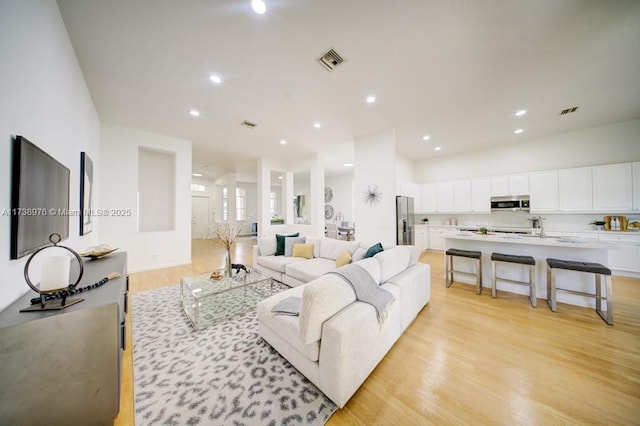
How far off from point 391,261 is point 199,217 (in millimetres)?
9546

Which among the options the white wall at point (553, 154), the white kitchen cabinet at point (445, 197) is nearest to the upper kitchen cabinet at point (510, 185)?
the white wall at point (553, 154)

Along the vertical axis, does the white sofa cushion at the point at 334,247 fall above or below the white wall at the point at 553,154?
below

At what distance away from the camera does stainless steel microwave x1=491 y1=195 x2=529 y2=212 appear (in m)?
4.82

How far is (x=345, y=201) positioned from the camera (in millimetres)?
9094

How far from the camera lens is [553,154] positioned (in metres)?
4.70

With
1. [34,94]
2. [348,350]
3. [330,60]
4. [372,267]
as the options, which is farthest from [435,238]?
[34,94]

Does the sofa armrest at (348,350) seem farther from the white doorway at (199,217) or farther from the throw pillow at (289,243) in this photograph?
the white doorway at (199,217)

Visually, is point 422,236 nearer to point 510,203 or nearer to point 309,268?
point 510,203

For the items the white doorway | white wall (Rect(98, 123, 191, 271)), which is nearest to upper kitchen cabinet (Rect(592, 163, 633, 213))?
white wall (Rect(98, 123, 191, 271))

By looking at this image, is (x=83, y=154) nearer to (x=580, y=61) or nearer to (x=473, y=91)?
(x=473, y=91)

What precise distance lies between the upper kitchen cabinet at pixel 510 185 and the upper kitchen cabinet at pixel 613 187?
1009 millimetres

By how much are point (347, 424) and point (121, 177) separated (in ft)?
17.6

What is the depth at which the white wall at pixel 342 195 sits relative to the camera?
352 inches

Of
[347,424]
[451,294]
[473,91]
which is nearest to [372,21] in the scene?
[473,91]
